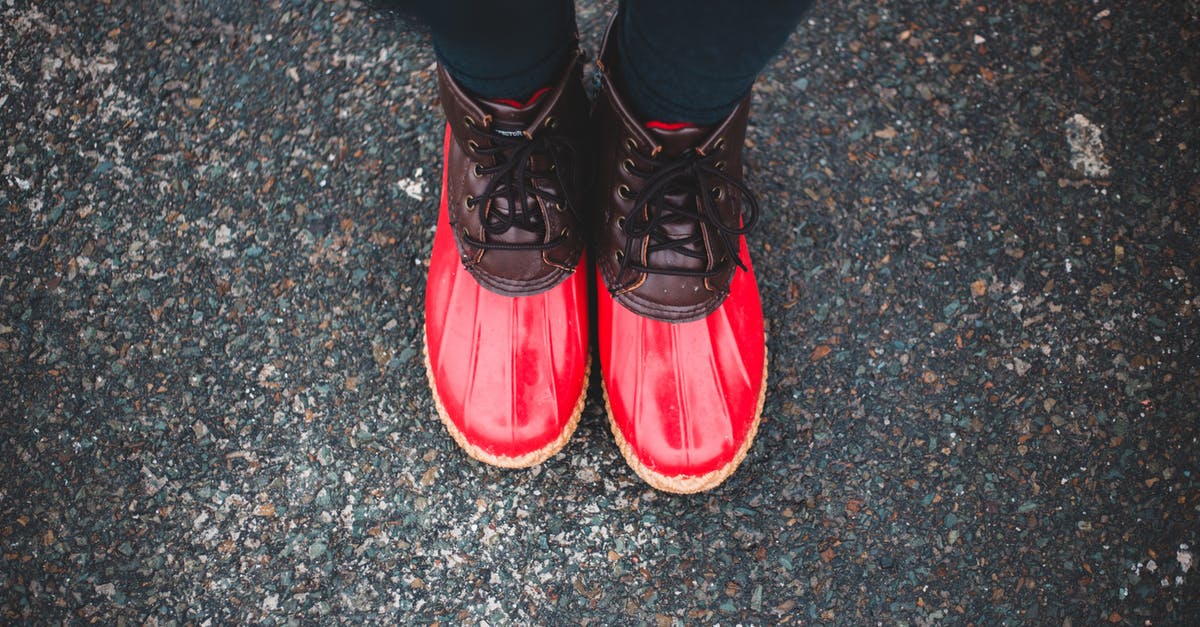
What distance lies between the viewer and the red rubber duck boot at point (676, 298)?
1.09m

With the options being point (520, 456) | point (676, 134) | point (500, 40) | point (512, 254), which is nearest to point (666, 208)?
point (676, 134)

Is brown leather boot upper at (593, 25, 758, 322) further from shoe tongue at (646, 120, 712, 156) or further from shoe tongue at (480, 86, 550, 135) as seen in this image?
shoe tongue at (480, 86, 550, 135)

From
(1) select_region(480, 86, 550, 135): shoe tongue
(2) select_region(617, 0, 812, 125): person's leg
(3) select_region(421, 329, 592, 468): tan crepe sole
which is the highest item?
(2) select_region(617, 0, 812, 125): person's leg

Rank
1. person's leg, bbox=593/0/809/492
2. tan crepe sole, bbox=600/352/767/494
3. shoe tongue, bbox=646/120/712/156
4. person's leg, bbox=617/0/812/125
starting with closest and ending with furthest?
person's leg, bbox=617/0/812/125 < person's leg, bbox=593/0/809/492 < shoe tongue, bbox=646/120/712/156 < tan crepe sole, bbox=600/352/767/494

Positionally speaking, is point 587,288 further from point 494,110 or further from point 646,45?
point 646,45

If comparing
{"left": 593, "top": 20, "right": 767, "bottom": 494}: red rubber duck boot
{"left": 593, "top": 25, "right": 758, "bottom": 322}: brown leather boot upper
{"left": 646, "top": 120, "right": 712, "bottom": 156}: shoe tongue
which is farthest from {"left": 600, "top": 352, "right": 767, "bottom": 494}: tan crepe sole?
{"left": 646, "top": 120, "right": 712, "bottom": 156}: shoe tongue

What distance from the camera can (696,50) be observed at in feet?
2.87

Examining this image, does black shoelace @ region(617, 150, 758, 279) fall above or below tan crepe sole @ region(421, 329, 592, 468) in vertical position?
above

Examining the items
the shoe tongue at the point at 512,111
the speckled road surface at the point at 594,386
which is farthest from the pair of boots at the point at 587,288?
the speckled road surface at the point at 594,386

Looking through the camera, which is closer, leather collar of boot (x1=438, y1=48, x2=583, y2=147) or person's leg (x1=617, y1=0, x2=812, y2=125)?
person's leg (x1=617, y1=0, x2=812, y2=125)

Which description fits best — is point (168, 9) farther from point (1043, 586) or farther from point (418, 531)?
point (1043, 586)

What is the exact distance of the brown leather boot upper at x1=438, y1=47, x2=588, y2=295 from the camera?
3.54ft

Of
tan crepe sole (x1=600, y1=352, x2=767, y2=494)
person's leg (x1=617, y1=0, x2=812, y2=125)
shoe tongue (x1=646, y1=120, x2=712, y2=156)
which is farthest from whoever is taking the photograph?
tan crepe sole (x1=600, y1=352, x2=767, y2=494)

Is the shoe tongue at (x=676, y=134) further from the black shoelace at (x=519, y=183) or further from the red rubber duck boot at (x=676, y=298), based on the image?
the black shoelace at (x=519, y=183)
